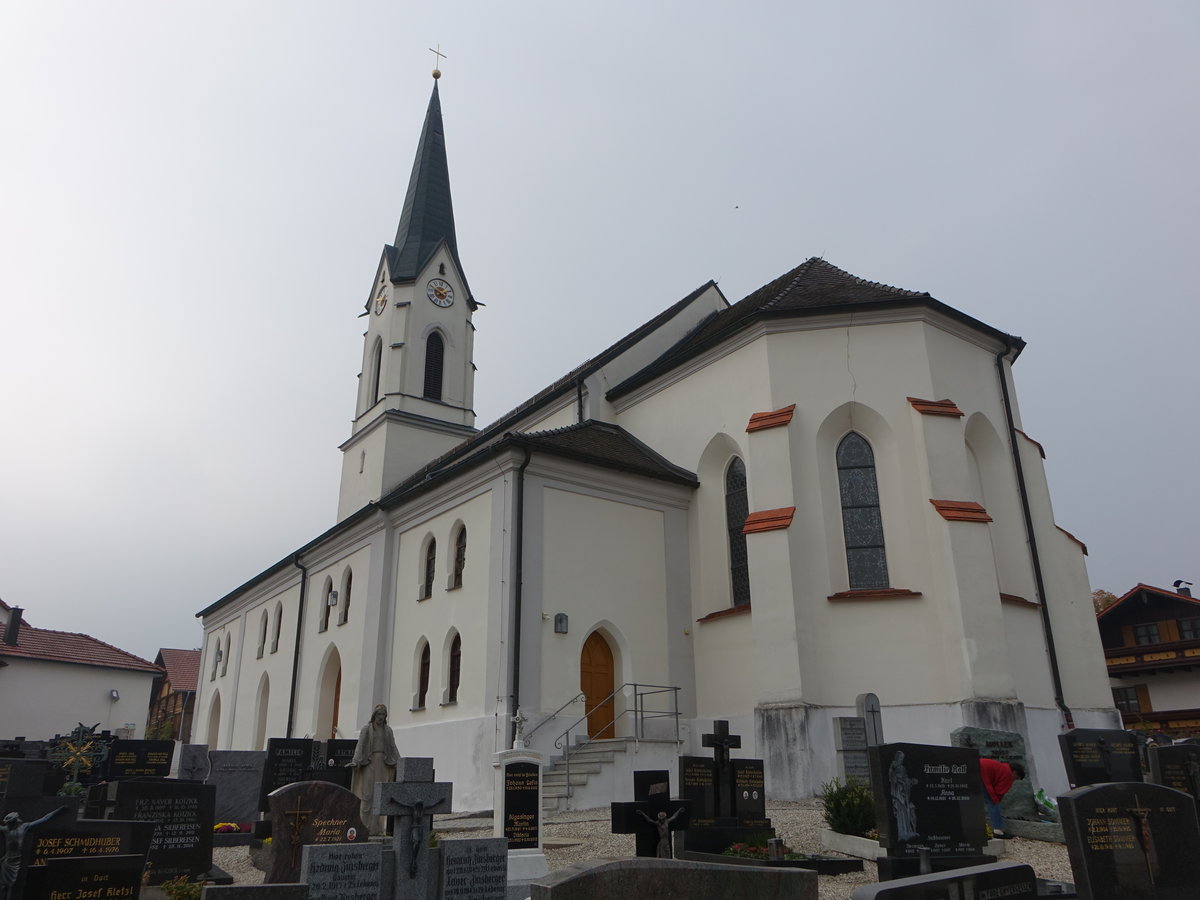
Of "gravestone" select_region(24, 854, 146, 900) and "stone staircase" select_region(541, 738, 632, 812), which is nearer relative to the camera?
"gravestone" select_region(24, 854, 146, 900)

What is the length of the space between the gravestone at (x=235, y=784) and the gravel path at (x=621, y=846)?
2.10 m

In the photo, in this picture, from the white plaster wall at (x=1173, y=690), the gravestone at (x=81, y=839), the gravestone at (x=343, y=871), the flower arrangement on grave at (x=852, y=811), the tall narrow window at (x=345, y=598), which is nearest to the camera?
the gravestone at (x=343, y=871)

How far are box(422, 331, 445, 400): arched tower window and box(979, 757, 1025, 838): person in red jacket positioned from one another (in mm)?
24149

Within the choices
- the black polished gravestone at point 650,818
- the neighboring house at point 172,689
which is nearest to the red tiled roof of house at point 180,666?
the neighboring house at point 172,689

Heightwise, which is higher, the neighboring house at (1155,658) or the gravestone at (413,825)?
the neighboring house at (1155,658)

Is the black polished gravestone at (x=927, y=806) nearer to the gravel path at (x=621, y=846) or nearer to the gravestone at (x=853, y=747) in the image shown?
the gravel path at (x=621, y=846)

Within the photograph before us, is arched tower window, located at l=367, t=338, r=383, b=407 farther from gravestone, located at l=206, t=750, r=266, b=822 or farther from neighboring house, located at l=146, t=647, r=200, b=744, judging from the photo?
neighboring house, located at l=146, t=647, r=200, b=744

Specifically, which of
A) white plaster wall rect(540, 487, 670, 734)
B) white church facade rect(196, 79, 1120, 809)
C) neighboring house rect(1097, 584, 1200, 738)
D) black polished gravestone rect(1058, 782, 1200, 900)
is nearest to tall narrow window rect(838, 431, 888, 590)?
white church facade rect(196, 79, 1120, 809)

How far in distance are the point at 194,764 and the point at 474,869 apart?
30.0ft

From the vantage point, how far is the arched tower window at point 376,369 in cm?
3262

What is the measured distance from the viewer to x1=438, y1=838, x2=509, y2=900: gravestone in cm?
720

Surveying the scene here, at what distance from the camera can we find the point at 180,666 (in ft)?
194

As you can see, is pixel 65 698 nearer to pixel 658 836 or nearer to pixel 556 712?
Result: pixel 556 712

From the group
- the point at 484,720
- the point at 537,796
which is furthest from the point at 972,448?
the point at 537,796
